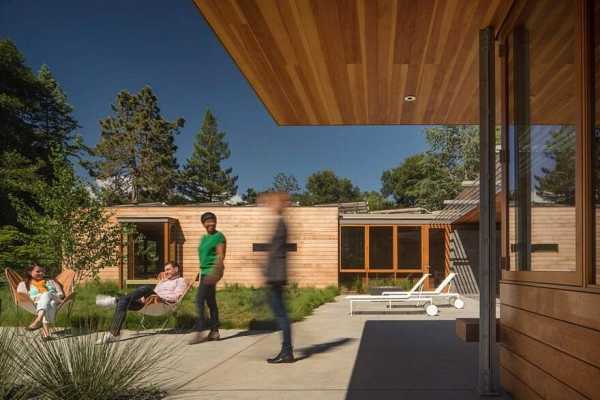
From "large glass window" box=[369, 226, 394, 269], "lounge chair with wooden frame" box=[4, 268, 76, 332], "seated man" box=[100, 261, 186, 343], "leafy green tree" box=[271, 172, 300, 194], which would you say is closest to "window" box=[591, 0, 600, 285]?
"seated man" box=[100, 261, 186, 343]

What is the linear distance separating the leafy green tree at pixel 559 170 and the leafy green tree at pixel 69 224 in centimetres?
1013

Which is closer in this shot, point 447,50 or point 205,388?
point 205,388

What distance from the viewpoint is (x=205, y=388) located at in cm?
413

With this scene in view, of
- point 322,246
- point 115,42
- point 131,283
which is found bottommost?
point 131,283

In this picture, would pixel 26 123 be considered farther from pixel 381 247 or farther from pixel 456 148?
pixel 381 247

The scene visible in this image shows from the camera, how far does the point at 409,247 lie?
1697cm

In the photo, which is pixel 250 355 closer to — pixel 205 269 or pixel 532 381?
pixel 205 269

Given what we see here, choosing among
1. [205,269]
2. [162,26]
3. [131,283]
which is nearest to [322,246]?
[131,283]

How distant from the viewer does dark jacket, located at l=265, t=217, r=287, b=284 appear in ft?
16.7

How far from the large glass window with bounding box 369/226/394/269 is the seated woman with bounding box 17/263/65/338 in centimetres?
1082

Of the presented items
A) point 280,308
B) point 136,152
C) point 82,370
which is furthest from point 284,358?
point 136,152

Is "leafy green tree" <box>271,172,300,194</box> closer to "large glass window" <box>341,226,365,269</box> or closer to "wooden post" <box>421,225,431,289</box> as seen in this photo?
"large glass window" <box>341,226,365,269</box>

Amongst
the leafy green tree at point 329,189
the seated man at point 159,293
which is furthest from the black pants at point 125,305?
the leafy green tree at point 329,189

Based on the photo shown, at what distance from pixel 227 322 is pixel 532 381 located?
5.05 metres
